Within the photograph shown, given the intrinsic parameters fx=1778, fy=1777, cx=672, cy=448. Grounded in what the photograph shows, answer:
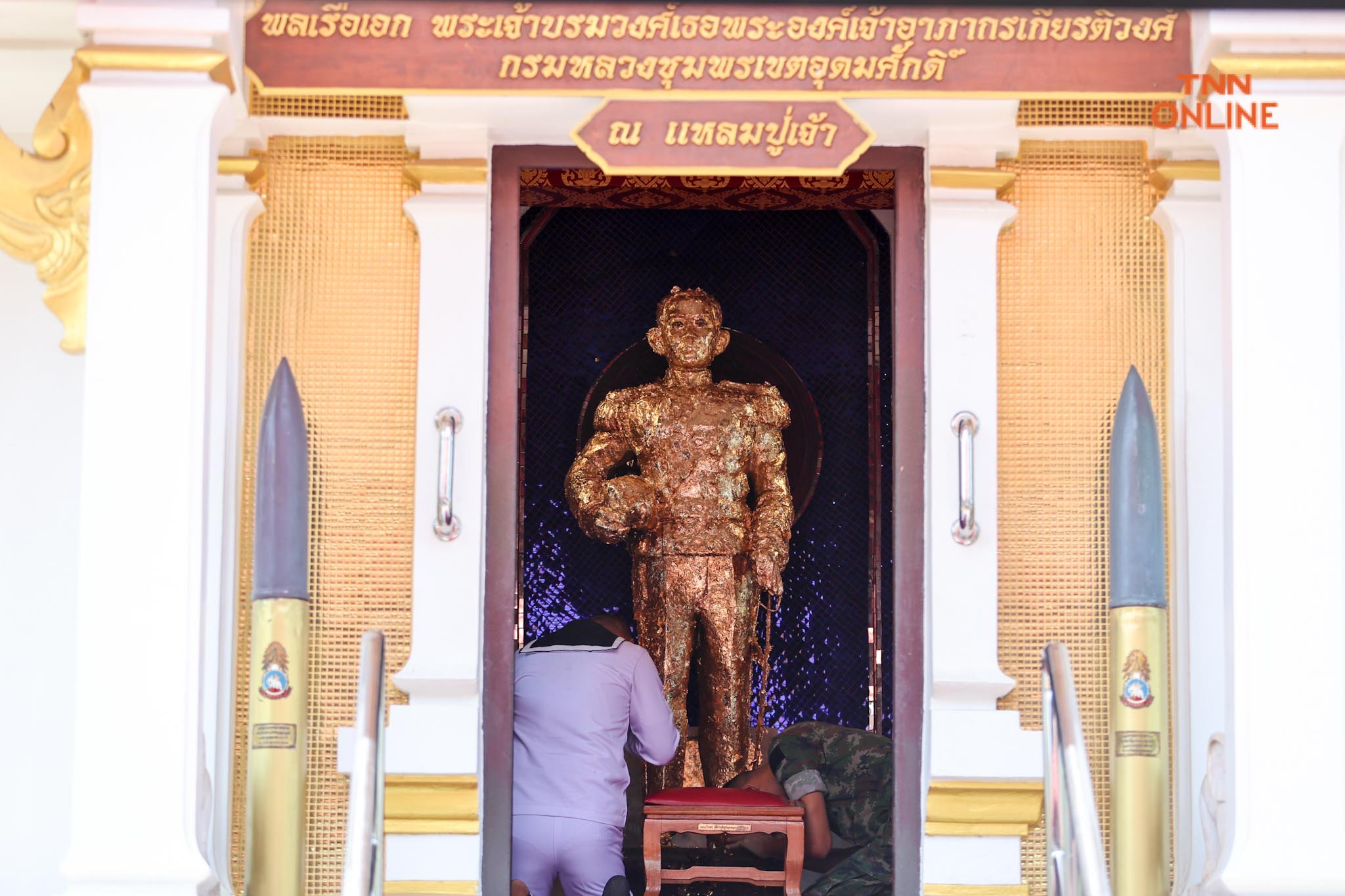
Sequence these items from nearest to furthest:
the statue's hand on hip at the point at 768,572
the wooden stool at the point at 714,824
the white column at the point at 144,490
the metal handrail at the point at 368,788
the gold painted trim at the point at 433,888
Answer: the metal handrail at the point at 368,788
the white column at the point at 144,490
the gold painted trim at the point at 433,888
the wooden stool at the point at 714,824
the statue's hand on hip at the point at 768,572

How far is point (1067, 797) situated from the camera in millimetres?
3969

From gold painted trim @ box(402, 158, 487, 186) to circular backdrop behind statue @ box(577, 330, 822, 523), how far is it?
2.22 metres

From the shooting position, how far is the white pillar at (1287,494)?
4500 mm

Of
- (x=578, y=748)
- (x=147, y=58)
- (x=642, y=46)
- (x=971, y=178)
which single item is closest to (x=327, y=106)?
(x=147, y=58)

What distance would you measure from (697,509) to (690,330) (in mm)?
727

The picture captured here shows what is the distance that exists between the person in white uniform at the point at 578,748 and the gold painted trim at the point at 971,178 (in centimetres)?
178

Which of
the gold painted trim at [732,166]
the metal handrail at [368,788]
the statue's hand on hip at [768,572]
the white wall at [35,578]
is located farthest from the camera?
the statue's hand on hip at [768,572]

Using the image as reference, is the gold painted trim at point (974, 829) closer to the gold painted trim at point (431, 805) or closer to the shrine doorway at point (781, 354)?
the gold painted trim at point (431, 805)

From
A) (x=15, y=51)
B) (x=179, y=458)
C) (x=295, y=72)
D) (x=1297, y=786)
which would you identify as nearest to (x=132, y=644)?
(x=179, y=458)

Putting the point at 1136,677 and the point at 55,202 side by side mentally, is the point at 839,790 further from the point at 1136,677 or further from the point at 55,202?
the point at 55,202

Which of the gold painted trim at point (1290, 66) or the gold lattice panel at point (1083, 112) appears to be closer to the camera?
the gold painted trim at point (1290, 66)

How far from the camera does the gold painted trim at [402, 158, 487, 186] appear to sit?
5531 mm

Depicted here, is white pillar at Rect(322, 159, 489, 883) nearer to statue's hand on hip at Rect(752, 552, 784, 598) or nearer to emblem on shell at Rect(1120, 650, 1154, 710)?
statue's hand on hip at Rect(752, 552, 784, 598)

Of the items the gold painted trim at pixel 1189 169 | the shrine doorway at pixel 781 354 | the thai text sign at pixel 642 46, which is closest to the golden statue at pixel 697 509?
the shrine doorway at pixel 781 354
